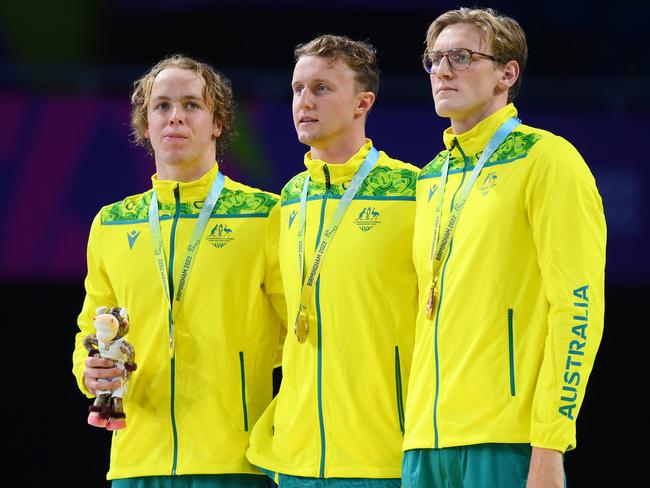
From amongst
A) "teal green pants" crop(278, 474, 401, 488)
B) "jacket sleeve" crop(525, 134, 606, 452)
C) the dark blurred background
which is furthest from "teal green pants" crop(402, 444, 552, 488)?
the dark blurred background

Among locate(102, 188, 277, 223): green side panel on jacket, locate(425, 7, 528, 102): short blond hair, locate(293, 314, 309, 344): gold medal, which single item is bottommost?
locate(293, 314, 309, 344): gold medal

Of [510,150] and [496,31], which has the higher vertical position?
[496,31]

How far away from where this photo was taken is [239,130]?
7.44 meters

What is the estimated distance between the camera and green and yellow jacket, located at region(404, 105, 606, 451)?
3.47 metres

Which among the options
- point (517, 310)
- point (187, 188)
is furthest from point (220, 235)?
point (517, 310)

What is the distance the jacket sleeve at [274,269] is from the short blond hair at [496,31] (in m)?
0.98

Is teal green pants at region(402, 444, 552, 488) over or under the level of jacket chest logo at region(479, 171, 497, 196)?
under

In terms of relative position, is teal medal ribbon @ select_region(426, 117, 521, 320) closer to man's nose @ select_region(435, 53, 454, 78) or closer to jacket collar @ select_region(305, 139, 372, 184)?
man's nose @ select_region(435, 53, 454, 78)

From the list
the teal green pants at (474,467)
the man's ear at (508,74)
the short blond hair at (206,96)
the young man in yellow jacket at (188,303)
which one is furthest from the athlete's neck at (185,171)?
the teal green pants at (474,467)

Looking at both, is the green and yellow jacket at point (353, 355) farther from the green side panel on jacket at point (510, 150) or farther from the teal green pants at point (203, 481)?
the green side panel on jacket at point (510, 150)

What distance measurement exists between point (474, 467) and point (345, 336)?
31.8 inches

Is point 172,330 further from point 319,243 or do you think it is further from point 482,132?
point 482,132

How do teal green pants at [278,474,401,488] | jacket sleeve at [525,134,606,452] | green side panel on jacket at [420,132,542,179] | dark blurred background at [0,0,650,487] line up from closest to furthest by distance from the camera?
jacket sleeve at [525,134,606,452], green side panel on jacket at [420,132,542,179], teal green pants at [278,474,401,488], dark blurred background at [0,0,650,487]

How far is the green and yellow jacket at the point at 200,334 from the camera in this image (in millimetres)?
4473
